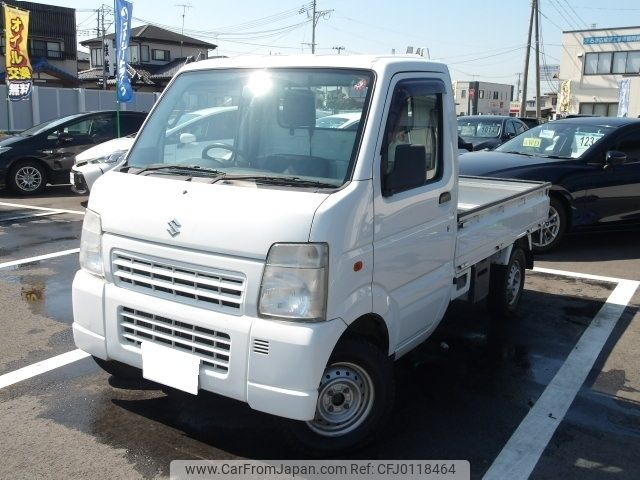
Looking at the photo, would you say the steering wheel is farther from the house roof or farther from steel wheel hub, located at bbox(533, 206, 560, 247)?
the house roof

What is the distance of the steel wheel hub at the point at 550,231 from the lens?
25.3 ft

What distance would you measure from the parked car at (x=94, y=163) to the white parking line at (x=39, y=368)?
580 cm

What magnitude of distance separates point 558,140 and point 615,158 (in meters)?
0.89

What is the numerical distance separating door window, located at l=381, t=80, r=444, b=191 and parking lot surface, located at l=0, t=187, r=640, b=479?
1.47 metres

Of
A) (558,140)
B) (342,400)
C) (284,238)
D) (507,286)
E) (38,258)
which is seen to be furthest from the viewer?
(558,140)

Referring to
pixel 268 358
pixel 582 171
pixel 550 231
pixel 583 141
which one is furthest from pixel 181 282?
pixel 583 141

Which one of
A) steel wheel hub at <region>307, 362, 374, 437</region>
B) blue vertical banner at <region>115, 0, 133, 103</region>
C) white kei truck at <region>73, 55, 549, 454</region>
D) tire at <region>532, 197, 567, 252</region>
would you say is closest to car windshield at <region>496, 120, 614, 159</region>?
tire at <region>532, 197, 567, 252</region>

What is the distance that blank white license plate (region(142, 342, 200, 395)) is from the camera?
3.01m

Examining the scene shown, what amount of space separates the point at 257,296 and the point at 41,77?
138 feet

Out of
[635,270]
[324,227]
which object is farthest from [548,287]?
[324,227]

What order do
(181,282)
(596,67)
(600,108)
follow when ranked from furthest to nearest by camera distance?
(596,67)
(600,108)
(181,282)

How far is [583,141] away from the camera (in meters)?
8.08

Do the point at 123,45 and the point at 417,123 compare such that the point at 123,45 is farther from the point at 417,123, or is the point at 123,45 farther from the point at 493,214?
the point at 417,123

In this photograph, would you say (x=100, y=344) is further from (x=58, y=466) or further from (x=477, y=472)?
(x=477, y=472)
